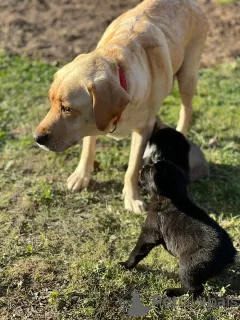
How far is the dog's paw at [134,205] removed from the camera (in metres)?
4.38

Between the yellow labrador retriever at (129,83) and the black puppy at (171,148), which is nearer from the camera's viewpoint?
the yellow labrador retriever at (129,83)

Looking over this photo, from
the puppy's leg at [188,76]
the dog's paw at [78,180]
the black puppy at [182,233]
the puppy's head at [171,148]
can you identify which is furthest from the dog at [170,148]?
the puppy's leg at [188,76]

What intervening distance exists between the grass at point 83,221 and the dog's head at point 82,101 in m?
0.81

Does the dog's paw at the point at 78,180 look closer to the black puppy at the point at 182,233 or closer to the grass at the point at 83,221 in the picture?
the grass at the point at 83,221

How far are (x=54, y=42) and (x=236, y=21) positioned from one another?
9.54 feet

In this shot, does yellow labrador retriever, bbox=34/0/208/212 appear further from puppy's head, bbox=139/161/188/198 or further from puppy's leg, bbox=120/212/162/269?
puppy's leg, bbox=120/212/162/269

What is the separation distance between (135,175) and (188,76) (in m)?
1.32

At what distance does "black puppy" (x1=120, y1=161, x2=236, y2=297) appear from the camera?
3.15 m

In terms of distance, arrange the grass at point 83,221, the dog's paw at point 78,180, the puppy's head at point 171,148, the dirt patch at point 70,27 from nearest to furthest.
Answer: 1. the grass at point 83,221
2. the puppy's head at point 171,148
3. the dog's paw at point 78,180
4. the dirt patch at point 70,27

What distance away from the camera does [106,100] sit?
11.4 ft

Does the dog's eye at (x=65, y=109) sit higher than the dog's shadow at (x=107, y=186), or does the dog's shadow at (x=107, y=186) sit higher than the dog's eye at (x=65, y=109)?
the dog's eye at (x=65, y=109)

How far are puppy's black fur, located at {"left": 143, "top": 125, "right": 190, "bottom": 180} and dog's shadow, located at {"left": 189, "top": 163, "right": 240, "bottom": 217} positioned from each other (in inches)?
27.3

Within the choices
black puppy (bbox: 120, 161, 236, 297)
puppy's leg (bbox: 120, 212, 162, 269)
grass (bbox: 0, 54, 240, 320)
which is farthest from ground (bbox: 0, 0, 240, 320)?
black puppy (bbox: 120, 161, 236, 297)

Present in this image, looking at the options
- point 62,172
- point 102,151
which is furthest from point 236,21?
point 62,172
